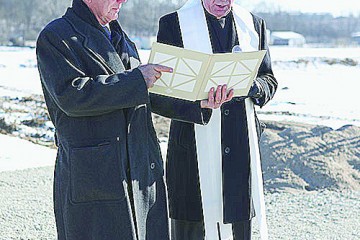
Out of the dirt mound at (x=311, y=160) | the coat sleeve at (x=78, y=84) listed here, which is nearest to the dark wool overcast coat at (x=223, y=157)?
the coat sleeve at (x=78, y=84)

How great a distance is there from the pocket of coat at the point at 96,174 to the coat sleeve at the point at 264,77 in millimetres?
1041

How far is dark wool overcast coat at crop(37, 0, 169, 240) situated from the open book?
0.49ft

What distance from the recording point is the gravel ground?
557 centimetres

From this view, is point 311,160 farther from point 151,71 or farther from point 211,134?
point 151,71

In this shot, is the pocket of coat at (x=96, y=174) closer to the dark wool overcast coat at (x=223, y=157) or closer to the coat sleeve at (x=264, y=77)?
the dark wool overcast coat at (x=223, y=157)

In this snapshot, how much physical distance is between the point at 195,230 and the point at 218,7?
1.25 metres

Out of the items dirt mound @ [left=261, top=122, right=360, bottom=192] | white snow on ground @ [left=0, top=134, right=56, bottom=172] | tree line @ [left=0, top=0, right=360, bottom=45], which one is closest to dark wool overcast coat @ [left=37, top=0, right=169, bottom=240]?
dirt mound @ [left=261, top=122, right=360, bottom=192]

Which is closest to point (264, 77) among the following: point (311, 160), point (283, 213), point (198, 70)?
point (198, 70)

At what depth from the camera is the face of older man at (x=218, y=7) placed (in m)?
3.50

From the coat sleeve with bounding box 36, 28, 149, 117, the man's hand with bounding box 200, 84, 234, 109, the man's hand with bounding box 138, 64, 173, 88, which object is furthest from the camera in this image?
the man's hand with bounding box 200, 84, 234, 109

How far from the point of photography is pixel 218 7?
354cm

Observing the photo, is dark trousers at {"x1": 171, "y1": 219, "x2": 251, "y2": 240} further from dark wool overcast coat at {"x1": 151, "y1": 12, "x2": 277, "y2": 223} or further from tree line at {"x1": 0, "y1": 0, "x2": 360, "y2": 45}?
tree line at {"x1": 0, "y1": 0, "x2": 360, "y2": 45}

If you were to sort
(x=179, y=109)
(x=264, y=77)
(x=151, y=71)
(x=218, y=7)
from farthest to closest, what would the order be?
(x=264, y=77), (x=218, y=7), (x=179, y=109), (x=151, y=71)

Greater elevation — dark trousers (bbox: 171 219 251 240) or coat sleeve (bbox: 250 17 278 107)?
coat sleeve (bbox: 250 17 278 107)
